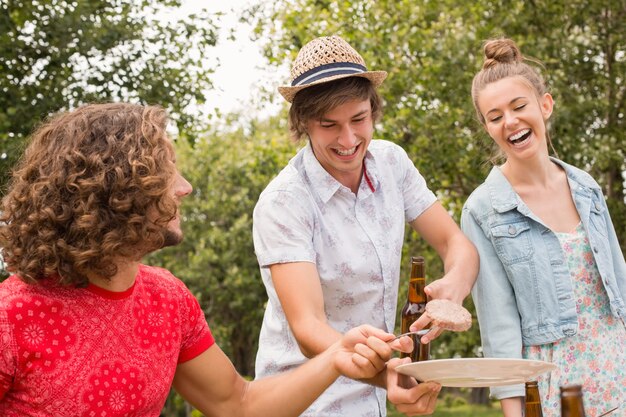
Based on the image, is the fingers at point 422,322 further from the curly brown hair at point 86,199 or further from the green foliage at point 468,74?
the green foliage at point 468,74

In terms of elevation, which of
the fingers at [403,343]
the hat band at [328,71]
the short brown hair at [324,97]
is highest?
the hat band at [328,71]

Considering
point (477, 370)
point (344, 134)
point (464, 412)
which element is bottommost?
point (464, 412)

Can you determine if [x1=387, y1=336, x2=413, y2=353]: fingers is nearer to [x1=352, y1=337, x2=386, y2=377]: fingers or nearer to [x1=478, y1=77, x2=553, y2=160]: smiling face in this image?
[x1=352, y1=337, x2=386, y2=377]: fingers

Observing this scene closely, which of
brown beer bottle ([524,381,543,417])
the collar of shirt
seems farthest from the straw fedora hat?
brown beer bottle ([524,381,543,417])

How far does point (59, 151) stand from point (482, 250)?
5.89 ft

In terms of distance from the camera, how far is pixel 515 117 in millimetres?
3693

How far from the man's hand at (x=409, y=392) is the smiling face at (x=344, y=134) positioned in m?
1.00

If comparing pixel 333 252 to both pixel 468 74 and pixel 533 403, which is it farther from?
pixel 468 74

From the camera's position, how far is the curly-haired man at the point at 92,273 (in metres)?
2.62

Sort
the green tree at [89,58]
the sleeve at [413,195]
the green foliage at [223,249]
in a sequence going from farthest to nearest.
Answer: the green foliage at [223,249] < the green tree at [89,58] < the sleeve at [413,195]

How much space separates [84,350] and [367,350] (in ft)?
2.68

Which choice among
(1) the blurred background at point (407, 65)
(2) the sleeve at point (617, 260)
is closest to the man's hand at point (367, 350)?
(2) the sleeve at point (617, 260)

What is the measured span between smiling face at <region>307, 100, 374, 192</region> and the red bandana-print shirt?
0.93m

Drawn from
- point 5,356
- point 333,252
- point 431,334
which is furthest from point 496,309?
point 5,356
